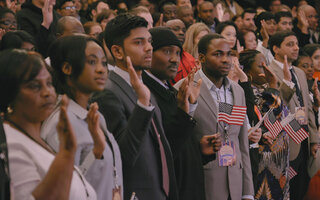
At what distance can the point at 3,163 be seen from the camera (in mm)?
2041

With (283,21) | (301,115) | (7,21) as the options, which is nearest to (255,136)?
(301,115)

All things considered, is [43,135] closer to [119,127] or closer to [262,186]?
[119,127]

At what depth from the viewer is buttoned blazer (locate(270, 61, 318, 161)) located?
5.61m

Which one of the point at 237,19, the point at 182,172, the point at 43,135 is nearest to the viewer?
the point at 43,135

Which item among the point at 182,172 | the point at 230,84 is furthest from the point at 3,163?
the point at 230,84

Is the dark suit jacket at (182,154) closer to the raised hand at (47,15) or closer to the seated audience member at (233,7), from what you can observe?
the raised hand at (47,15)

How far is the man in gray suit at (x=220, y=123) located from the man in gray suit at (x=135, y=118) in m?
0.77

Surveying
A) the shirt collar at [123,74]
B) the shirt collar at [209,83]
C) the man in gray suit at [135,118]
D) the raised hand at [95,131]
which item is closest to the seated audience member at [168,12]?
the shirt collar at [209,83]

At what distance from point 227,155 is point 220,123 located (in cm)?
22

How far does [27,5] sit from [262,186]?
8.84 ft

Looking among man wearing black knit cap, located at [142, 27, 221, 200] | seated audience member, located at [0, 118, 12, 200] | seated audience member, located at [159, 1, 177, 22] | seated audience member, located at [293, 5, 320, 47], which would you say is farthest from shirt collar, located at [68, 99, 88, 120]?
seated audience member, located at [293, 5, 320, 47]

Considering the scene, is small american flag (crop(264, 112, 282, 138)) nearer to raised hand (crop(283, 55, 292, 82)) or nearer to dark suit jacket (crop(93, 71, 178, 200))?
raised hand (crop(283, 55, 292, 82))

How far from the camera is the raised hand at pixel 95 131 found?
2.40m

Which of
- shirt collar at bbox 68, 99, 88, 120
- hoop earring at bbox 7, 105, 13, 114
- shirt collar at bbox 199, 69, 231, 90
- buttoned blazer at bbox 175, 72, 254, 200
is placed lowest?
buttoned blazer at bbox 175, 72, 254, 200
